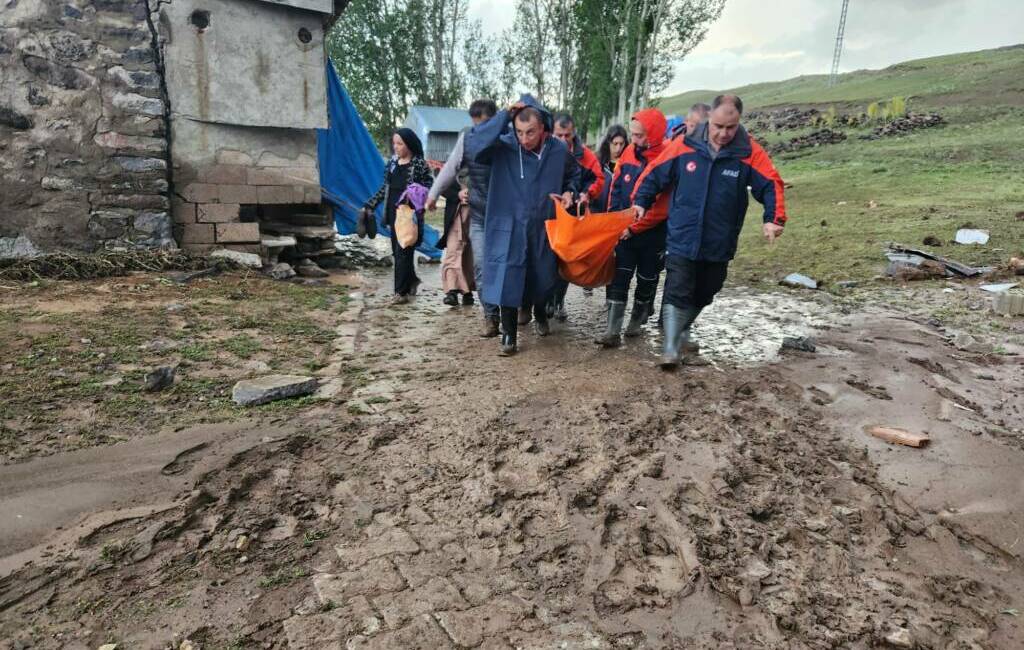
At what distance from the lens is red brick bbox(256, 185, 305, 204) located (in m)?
6.51

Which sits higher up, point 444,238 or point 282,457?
point 444,238

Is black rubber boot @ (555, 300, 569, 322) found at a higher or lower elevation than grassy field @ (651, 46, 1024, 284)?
lower

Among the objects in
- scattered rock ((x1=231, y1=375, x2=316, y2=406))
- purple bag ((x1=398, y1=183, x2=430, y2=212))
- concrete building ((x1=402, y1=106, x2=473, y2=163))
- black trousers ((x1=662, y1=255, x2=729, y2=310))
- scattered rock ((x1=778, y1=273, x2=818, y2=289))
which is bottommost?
scattered rock ((x1=231, y1=375, x2=316, y2=406))

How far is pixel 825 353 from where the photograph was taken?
4195 millimetres

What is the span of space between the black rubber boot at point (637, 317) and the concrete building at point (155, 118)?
160 inches

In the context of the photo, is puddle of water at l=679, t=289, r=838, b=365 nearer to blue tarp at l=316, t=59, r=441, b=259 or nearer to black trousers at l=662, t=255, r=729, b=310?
black trousers at l=662, t=255, r=729, b=310

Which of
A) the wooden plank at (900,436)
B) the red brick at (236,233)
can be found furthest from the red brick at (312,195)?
the wooden plank at (900,436)

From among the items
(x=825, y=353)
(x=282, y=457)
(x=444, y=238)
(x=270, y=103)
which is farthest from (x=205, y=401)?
(x=270, y=103)

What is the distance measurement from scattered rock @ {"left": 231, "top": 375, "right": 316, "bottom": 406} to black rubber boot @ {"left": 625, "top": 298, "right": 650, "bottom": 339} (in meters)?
2.43

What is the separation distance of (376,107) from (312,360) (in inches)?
971

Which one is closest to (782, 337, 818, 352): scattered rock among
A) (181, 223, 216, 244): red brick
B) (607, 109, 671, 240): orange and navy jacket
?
(607, 109, 671, 240): orange and navy jacket

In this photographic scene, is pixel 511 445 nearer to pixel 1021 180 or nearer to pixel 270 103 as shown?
pixel 270 103

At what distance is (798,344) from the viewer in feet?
13.9

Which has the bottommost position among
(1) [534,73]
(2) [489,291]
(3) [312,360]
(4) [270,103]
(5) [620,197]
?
(3) [312,360]
